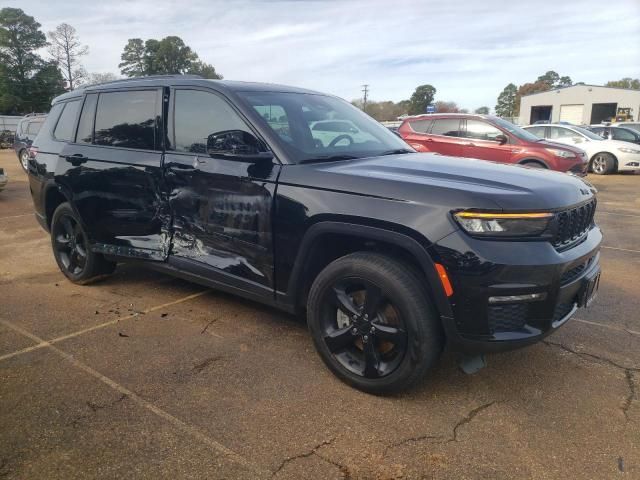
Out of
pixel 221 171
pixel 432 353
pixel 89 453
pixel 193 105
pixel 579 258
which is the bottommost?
pixel 89 453

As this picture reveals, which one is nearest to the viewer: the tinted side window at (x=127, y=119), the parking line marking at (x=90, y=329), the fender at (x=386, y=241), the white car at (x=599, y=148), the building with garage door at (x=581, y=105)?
the fender at (x=386, y=241)

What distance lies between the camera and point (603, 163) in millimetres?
15422

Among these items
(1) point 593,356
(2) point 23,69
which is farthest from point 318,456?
(2) point 23,69

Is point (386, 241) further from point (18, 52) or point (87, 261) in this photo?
point (18, 52)

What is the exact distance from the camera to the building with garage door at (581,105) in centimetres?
4769

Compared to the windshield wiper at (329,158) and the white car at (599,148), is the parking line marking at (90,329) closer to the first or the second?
the windshield wiper at (329,158)

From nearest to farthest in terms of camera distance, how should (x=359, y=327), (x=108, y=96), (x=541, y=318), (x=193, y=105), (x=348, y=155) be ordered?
(x=541, y=318) → (x=359, y=327) → (x=348, y=155) → (x=193, y=105) → (x=108, y=96)

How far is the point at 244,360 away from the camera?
3.32 metres

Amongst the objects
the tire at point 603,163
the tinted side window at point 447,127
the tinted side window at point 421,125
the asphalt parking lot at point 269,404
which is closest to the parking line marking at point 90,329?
the asphalt parking lot at point 269,404

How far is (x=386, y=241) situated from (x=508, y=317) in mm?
722

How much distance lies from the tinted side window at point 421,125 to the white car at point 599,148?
589cm

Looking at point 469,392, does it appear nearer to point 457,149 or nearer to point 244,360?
point 244,360

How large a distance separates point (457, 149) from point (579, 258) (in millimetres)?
8137

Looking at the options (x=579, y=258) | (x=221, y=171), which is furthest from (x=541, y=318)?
(x=221, y=171)
